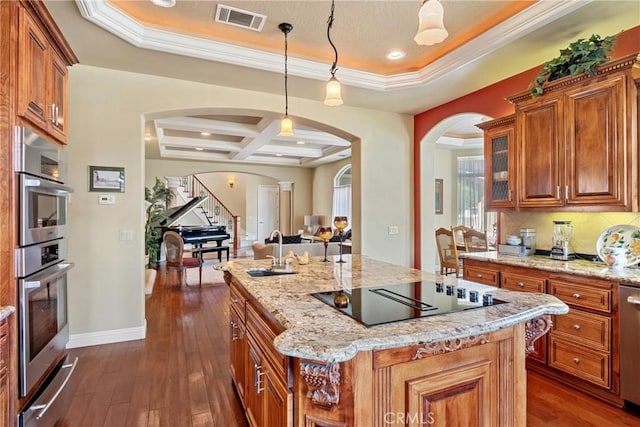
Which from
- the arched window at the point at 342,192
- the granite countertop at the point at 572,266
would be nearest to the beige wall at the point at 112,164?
the granite countertop at the point at 572,266

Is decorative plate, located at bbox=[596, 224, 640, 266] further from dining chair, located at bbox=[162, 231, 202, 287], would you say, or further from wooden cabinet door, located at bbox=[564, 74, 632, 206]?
dining chair, located at bbox=[162, 231, 202, 287]

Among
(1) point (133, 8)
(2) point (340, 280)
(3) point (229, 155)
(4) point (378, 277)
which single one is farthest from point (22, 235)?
(3) point (229, 155)

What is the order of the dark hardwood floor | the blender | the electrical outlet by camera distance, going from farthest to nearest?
1. the electrical outlet
2. the blender
3. the dark hardwood floor

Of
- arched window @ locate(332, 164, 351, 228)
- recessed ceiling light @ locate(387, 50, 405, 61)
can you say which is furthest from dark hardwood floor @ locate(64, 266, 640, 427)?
arched window @ locate(332, 164, 351, 228)

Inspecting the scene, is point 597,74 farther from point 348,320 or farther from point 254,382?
point 254,382

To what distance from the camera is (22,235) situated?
1.74 meters

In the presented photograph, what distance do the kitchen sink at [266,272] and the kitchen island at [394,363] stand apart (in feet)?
1.68

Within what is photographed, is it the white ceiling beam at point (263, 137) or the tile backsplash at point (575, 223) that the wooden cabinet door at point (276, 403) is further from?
the white ceiling beam at point (263, 137)

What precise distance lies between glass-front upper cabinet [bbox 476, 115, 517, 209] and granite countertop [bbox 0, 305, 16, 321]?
12.6 ft

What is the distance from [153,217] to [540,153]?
275 inches

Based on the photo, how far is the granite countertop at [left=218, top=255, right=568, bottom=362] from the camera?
3.53 ft

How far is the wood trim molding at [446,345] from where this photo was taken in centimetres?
125

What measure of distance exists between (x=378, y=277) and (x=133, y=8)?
296 cm

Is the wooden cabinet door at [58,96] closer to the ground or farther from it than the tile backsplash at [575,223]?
farther from it
